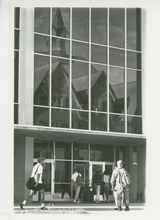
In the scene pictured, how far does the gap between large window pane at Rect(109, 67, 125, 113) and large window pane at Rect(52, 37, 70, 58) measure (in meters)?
0.31

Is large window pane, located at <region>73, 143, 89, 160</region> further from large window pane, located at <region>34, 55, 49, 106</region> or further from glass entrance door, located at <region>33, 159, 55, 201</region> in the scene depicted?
large window pane, located at <region>34, 55, 49, 106</region>

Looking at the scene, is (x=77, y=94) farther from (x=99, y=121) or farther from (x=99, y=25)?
(x=99, y=25)

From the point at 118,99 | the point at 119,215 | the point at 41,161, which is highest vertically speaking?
the point at 118,99

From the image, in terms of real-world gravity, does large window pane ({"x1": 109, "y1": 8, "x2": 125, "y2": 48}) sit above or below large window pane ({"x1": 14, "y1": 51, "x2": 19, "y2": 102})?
above

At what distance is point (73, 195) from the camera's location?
3426 millimetres

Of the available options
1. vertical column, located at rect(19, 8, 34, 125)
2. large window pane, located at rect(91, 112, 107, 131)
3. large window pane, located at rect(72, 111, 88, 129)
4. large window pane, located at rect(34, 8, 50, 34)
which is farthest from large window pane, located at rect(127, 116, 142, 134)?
large window pane, located at rect(34, 8, 50, 34)

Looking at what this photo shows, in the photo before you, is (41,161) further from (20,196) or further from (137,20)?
(137,20)

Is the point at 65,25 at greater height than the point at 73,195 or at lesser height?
greater

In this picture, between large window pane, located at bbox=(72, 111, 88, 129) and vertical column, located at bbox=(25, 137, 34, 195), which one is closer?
vertical column, located at bbox=(25, 137, 34, 195)

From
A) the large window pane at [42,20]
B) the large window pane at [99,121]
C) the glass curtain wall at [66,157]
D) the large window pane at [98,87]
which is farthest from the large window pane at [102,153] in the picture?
the large window pane at [42,20]

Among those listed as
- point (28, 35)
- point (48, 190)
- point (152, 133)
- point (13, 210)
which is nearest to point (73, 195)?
point (48, 190)

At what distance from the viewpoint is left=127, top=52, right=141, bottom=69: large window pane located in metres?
3.60

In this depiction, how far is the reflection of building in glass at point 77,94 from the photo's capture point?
3.40 meters

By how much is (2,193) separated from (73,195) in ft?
1.41
